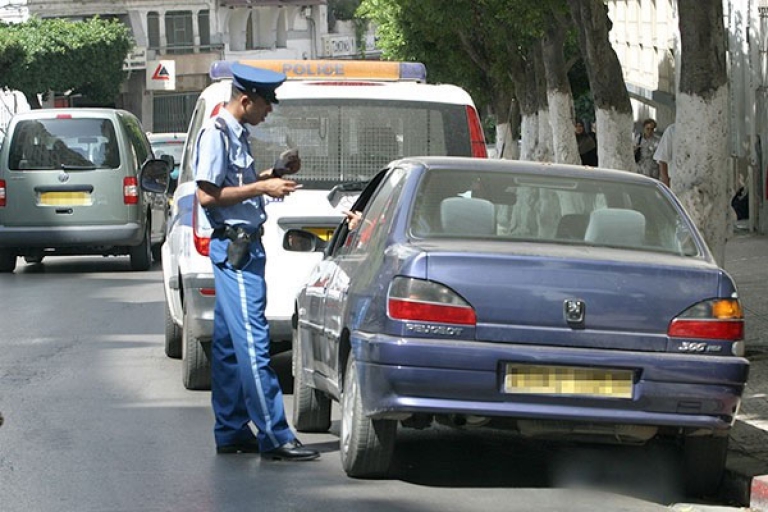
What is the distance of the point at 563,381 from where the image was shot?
8117mm

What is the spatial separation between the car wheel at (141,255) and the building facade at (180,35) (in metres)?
65.4

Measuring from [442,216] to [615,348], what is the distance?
1.13 metres

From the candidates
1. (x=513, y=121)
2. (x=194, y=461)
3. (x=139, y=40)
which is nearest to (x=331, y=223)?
(x=194, y=461)

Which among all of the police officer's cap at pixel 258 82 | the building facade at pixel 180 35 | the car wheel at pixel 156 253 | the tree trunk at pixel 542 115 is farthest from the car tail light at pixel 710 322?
the building facade at pixel 180 35

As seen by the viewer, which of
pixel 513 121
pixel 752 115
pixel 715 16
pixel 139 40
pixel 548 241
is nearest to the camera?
pixel 548 241

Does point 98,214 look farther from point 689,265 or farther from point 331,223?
point 689,265

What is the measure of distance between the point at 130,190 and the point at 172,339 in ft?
29.6

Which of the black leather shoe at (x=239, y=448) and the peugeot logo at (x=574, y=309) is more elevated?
the peugeot logo at (x=574, y=309)

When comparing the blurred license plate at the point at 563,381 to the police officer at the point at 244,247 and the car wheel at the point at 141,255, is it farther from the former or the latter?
the car wheel at the point at 141,255

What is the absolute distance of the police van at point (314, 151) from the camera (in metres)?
11.7

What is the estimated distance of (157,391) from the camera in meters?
12.2

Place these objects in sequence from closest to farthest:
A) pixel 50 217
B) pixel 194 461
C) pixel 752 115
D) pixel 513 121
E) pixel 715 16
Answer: pixel 194 461 → pixel 715 16 → pixel 50 217 → pixel 752 115 → pixel 513 121

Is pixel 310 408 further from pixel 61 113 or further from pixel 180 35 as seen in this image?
pixel 180 35

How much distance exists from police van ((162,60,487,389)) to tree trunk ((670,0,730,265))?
230 cm
